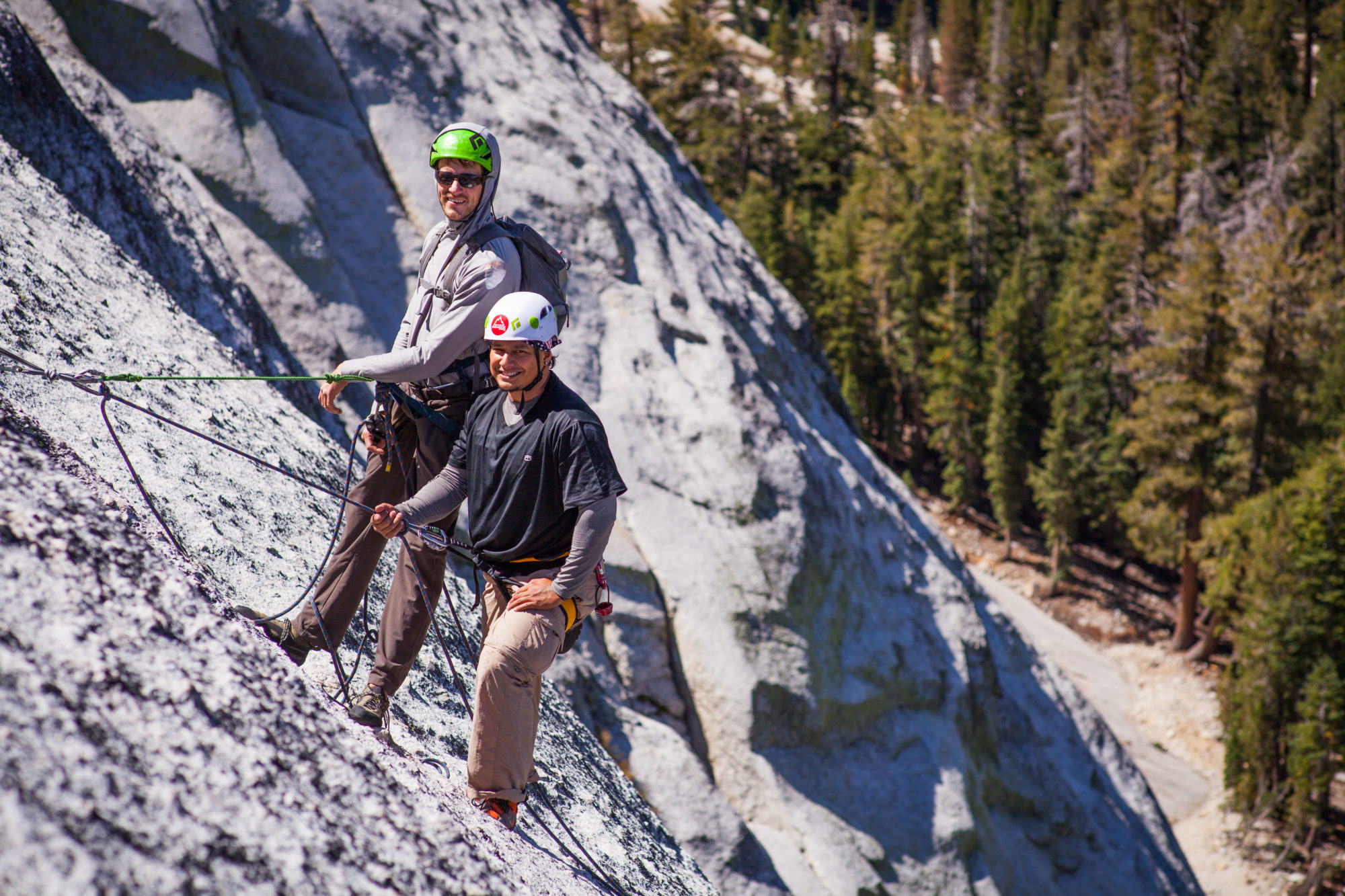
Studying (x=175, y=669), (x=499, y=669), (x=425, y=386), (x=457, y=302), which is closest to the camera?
(x=175, y=669)

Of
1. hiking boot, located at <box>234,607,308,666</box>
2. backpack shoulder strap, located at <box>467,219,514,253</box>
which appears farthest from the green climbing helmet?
hiking boot, located at <box>234,607,308,666</box>

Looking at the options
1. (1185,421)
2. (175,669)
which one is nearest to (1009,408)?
(1185,421)

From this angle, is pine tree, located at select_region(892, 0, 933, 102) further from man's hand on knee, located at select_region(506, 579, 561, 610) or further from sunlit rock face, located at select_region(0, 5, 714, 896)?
man's hand on knee, located at select_region(506, 579, 561, 610)

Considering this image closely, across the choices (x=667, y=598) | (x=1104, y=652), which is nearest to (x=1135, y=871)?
(x=667, y=598)

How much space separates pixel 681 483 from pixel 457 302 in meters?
7.22

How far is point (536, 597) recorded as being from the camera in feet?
13.6

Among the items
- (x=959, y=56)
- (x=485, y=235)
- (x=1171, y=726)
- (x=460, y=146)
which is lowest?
(x=1171, y=726)

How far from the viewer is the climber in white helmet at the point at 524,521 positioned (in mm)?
4121

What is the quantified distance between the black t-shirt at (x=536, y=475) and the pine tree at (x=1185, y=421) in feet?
96.9

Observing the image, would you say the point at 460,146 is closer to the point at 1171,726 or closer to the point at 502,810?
the point at 502,810

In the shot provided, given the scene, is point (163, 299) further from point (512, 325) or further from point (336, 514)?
point (512, 325)

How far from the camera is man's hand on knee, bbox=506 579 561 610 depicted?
13.6ft

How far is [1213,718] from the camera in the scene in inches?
1109

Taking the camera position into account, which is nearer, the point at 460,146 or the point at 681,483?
the point at 460,146
